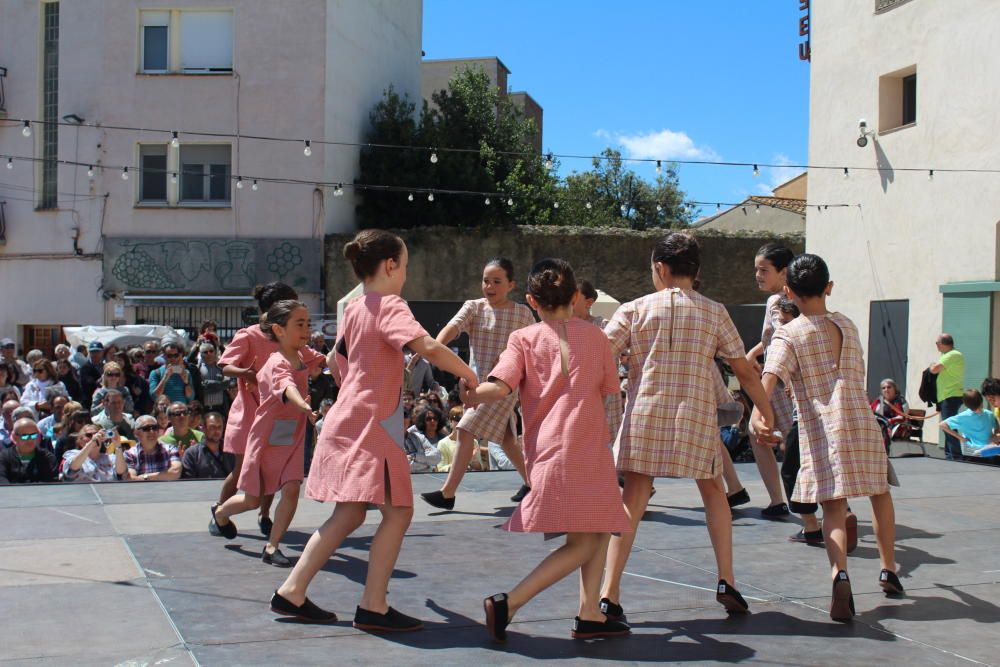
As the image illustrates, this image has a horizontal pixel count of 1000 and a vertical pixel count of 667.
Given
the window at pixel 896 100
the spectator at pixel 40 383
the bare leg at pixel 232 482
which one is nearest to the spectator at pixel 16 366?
the spectator at pixel 40 383

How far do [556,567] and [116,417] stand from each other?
25.6 feet

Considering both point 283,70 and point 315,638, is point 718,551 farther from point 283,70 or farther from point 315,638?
point 283,70

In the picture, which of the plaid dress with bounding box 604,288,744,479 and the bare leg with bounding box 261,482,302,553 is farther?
the bare leg with bounding box 261,482,302,553

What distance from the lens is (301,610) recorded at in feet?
15.2

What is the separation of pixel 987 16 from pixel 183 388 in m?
13.2

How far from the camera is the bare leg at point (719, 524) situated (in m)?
4.91

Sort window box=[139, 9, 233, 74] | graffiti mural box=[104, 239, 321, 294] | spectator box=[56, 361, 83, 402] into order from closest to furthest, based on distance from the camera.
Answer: spectator box=[56, 361, 83, 402]
graffiti mural box=[104, 239, 321, 294]
window box=[139, 9, 233, 74]

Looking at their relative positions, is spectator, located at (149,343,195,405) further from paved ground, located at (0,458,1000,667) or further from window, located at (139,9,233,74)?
window, located at (139,9,233,74)

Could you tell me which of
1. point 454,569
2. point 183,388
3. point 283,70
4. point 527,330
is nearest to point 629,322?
point 527,330

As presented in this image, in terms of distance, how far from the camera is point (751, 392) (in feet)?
16.3

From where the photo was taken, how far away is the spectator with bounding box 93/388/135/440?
10.8 m

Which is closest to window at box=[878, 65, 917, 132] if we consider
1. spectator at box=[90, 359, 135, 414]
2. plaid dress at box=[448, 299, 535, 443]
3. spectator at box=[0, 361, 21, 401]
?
spectator at box=[90, 359, 135, 414]

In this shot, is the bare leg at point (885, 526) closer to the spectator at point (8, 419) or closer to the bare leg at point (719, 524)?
the bare leg at point (719, 524)

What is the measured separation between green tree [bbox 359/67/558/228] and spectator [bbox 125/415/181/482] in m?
15.6
